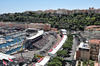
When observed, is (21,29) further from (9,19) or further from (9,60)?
(9,60)

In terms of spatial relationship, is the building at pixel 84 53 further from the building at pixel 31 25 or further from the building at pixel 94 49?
the building at pixel 31 25

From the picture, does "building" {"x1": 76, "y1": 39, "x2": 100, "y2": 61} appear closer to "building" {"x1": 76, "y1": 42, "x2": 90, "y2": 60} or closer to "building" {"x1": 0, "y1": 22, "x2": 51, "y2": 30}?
"building" {"x1": 76, "y1": 42, "x2": 90, "y2": 60}

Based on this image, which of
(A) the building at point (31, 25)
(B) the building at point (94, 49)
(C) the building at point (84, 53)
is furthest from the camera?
(A) the building at point (31, 25)

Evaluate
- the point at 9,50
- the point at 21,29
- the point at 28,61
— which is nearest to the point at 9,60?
the point at 28,61

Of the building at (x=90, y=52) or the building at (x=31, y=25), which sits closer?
the building at (x=90, y=52)

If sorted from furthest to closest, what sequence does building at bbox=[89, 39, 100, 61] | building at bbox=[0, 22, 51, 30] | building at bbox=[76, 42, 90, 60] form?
building at bbox=[0, 22, 51, 30] < building at bbox=[89, 39, 100, 61] < building at bbox=[76, 42, 90, 60]

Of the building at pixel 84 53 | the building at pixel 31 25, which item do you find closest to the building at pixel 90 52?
the building at pixel 84 53

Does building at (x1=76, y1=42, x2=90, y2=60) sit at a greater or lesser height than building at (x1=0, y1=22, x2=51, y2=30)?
lesser

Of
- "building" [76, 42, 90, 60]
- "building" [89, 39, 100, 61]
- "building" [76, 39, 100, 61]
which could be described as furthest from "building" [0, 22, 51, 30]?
"building" [89, 39, 100, 61]

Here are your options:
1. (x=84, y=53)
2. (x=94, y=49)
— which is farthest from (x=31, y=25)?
(x=94, y=49)

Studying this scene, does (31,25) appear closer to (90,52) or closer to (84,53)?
(84,53)

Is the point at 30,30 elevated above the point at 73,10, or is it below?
below
